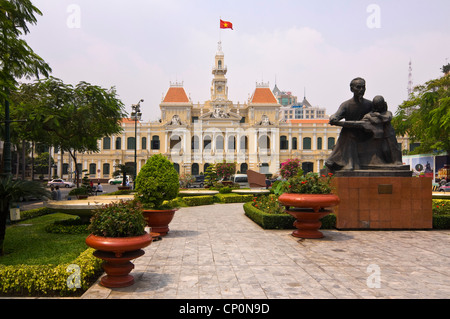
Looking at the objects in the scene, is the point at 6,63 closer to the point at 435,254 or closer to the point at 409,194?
the point at 435,254

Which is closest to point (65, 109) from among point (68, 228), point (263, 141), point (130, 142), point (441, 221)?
point (68, 228)

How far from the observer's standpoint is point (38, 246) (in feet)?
25.1

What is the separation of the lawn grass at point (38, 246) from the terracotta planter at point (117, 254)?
6.31ft

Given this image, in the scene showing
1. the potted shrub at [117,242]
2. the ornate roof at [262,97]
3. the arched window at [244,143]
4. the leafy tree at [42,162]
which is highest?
the ornate roof at [262,97]

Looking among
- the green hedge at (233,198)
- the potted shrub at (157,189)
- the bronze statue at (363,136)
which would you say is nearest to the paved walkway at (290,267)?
Answer: the potted shrub at (157,189)

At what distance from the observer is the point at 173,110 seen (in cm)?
5925

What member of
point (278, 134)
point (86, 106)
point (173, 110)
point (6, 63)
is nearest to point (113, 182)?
point (173, 110)

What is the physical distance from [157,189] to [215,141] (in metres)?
48.7

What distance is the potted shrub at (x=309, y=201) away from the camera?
26.3 feet

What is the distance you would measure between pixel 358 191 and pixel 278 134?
4943 centimetres

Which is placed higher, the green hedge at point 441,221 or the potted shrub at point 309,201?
the potted shrub at point 309,201

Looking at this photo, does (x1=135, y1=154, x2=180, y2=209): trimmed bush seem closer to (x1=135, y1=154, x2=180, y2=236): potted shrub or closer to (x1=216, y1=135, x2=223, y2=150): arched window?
(x1=135, y1=154, x2=180, y2=236): potted shrub

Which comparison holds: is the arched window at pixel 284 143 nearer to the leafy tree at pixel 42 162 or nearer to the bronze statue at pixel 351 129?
the leafy tree at pixel 42 162

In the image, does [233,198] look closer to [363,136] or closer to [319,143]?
[363,136]
